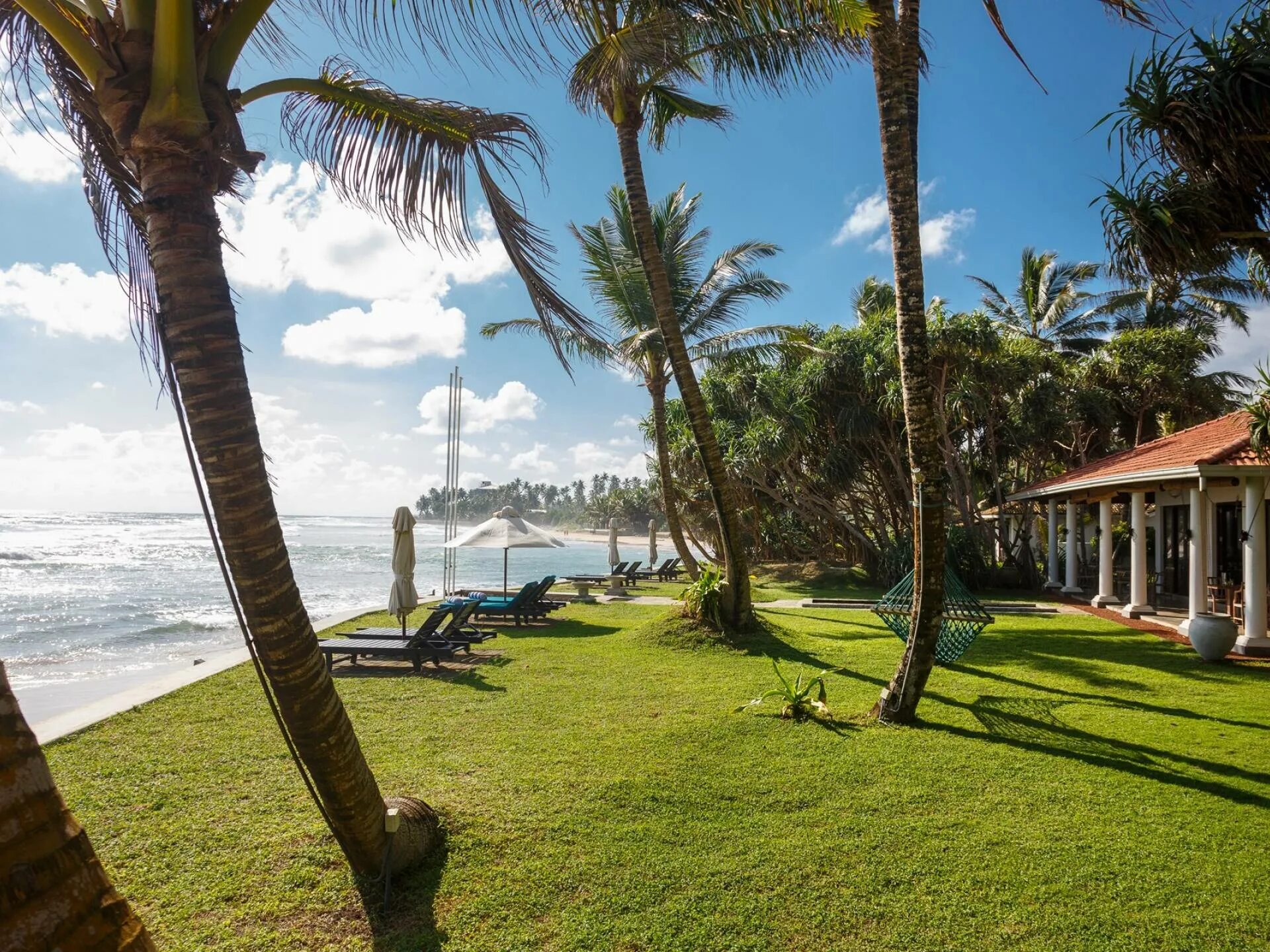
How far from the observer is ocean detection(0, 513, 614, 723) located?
477 inches

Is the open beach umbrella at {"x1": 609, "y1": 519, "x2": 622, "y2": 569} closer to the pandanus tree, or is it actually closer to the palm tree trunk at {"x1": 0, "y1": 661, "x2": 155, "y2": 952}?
the pandanus tree

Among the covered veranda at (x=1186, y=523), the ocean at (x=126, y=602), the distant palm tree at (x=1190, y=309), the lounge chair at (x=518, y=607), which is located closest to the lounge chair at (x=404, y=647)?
the ocean at (x=126, y=602)

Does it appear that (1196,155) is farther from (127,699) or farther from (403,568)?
(127,699)

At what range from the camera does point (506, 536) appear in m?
14.1

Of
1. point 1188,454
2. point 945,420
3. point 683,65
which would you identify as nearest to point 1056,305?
point 945,420

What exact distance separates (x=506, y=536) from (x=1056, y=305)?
29329 millimetres

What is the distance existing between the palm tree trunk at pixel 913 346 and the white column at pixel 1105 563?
10.8m

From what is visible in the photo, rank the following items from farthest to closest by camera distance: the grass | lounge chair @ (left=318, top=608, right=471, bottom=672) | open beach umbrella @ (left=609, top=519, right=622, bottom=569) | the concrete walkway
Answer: open beach umbrella @ (left=609, top=519, right=622, bottom=569)
lounge chair @ (left=318, top=608, right=471, bottom=672)
the concrete walkway
the grass

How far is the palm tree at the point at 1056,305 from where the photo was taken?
32.8 metres

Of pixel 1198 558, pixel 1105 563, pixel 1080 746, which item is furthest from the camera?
pixel 1105 563

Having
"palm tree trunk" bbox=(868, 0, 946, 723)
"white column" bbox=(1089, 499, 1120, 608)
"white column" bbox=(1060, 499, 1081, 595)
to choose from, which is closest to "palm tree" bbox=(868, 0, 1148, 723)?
"palm tree trunk" bbox=(868, 0, 946, 723)

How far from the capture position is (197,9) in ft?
10.1

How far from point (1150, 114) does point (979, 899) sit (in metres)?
7.11

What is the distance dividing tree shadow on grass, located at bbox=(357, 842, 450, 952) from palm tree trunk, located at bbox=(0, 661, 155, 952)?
2.13 meters
